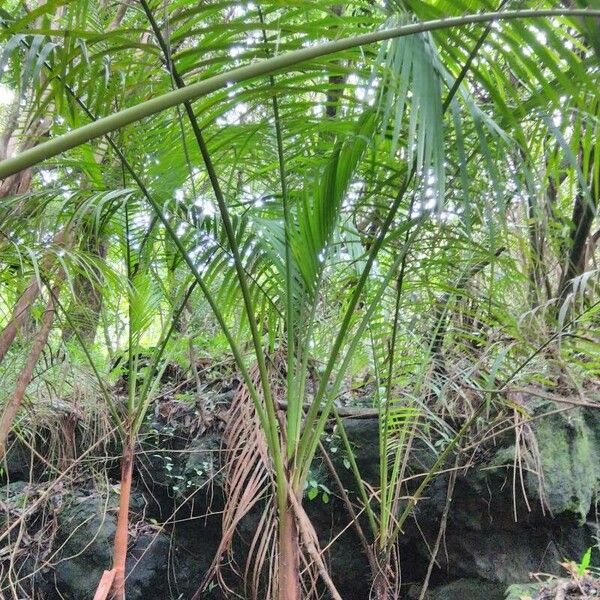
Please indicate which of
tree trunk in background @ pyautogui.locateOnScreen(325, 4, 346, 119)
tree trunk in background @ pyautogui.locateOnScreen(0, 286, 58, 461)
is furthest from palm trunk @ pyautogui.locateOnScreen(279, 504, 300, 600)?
tree trunk in background @ pyautogui.locateOnScreen(0, 286, 58, 461)

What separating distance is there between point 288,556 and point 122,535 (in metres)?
0.68

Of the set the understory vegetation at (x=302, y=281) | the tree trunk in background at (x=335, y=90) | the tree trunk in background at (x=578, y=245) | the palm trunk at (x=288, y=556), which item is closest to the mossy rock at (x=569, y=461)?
the understory vegetation at (x=302, y=281)

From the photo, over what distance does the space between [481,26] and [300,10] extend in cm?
36

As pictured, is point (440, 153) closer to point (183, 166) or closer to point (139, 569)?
point (183, 166)

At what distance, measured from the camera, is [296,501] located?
120cm

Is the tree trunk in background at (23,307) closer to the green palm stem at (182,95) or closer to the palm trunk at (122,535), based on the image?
the palm trunk at (122,535)

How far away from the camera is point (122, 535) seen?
1.63 metres

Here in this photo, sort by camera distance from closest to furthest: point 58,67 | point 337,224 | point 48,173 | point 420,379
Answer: point 58,67 < point 337,224 < point 420,379 < point 48,173

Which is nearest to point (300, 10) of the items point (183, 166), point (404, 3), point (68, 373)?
point (404, 3)

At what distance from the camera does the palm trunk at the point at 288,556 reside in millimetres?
1187

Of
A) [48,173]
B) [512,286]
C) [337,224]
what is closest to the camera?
[337,224]

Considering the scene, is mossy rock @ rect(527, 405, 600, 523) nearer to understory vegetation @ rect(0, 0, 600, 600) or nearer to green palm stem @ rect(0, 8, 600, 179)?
understory vegetation @ rect(0, 0, 600, 600)

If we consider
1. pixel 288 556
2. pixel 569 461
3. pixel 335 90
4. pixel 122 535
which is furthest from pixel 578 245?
pixel 122 535

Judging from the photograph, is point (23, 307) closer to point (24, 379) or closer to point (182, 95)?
point (24, 379)
